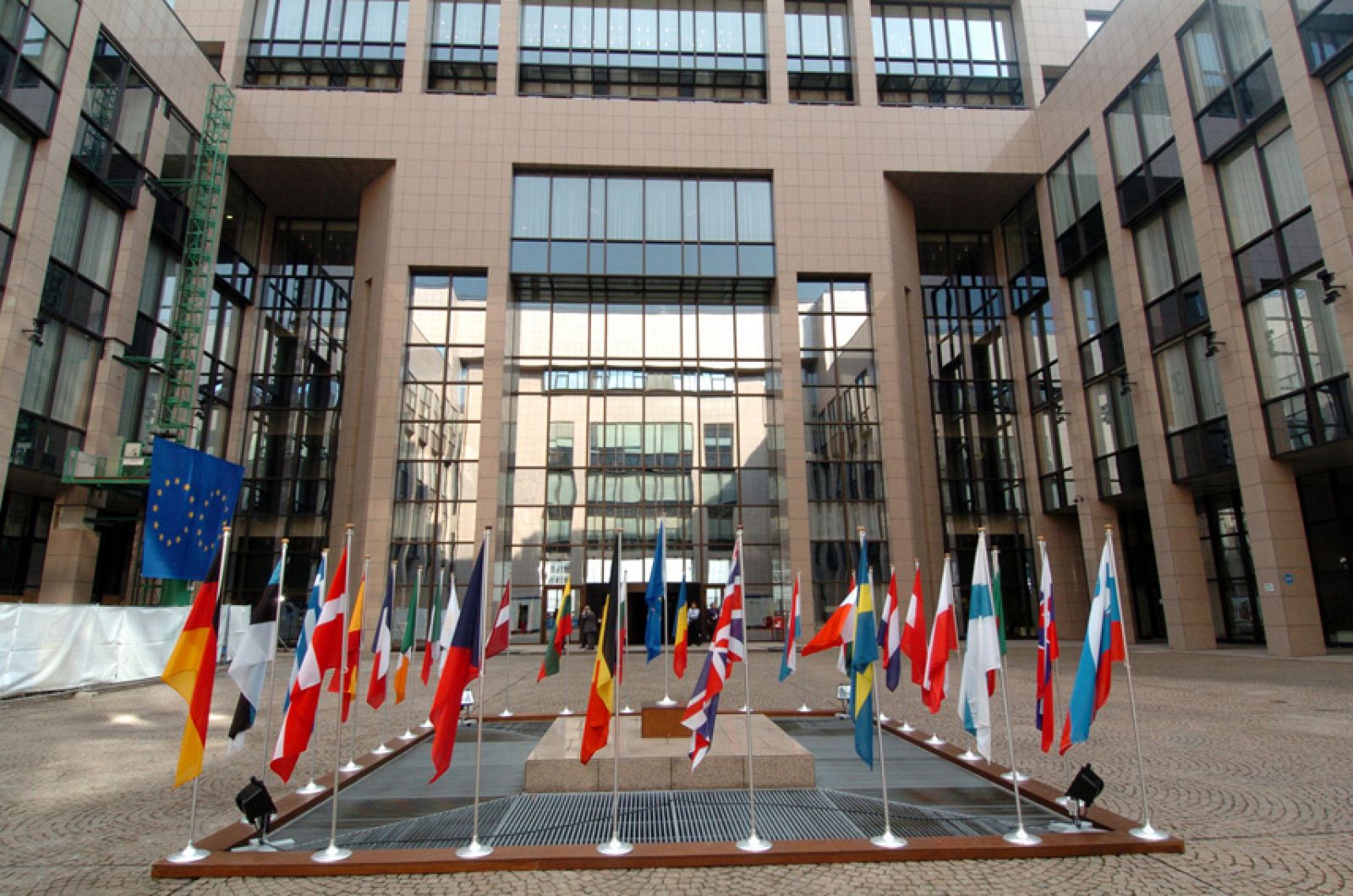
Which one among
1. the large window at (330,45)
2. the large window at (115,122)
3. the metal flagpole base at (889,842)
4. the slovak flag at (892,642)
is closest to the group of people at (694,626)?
the slovak flag at (892,642)

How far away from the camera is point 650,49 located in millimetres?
36812

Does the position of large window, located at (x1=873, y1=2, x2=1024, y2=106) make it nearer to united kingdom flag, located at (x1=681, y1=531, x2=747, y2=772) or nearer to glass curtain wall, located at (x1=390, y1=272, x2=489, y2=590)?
glass curtain wall, located at (x1=390, y1=272, x2=489, y2=590)

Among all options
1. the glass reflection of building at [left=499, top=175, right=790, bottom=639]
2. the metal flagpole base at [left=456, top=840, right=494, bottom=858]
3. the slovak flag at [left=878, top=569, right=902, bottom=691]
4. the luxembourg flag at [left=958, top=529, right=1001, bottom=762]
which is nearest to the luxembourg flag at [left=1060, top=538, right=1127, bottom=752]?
the luxembourg flag at [left=958, top=529, right=1001, bottom=762]

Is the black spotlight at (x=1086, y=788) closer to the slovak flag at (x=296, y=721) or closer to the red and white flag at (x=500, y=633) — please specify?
the slovak flag at (x=296, y=721)

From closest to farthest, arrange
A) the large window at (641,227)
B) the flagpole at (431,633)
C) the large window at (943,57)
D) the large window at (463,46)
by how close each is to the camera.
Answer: the flagpole at (431,633) → the large window at (641,227) → the large window at (463,46) → the large window at (943,57)

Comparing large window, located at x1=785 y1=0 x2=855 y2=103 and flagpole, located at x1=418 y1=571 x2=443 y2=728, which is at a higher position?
large window, located at x1=785 y1=0 x2=855 y2=103

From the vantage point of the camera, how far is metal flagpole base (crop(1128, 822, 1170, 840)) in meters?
6.23

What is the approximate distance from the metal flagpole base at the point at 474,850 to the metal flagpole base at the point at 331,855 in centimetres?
89

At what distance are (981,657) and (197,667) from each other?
6891 millimetres

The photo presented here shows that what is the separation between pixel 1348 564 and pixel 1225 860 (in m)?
22.1

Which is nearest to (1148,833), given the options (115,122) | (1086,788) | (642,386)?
(1086,788)

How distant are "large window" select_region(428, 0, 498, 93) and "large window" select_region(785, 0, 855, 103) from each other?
45.6ft

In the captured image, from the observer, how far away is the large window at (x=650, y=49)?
36406 millimetres

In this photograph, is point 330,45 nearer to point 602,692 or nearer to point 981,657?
point 602,692
